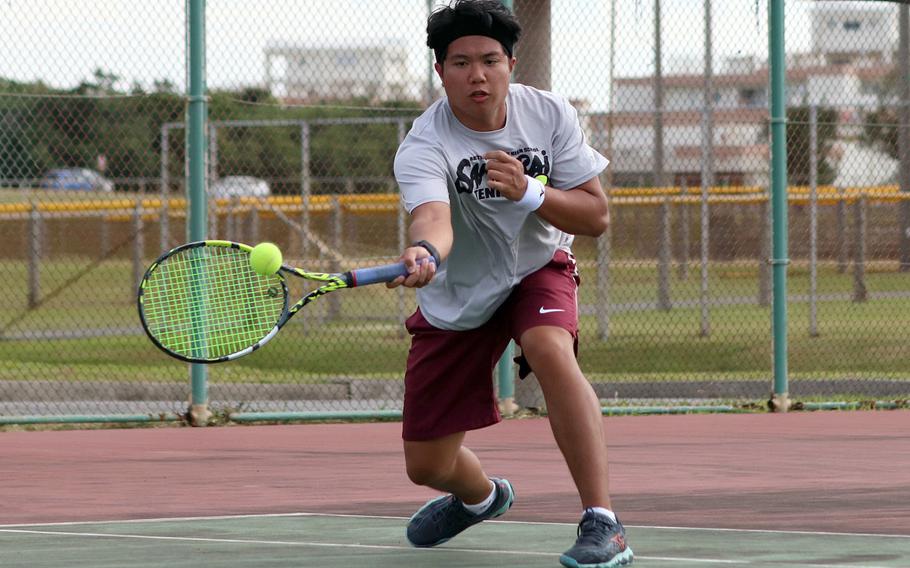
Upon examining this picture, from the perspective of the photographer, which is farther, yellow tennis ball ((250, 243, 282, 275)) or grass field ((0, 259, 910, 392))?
grass field ((0, 259, 910, 392))

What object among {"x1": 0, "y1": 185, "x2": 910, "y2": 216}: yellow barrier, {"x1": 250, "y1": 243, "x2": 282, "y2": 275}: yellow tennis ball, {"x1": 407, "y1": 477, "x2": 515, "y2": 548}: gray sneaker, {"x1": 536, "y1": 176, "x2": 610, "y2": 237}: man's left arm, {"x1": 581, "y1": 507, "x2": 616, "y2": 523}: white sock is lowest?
{"x1": 407, "y1": 477, "x2": 515, "y2": 548}: gray sneaker

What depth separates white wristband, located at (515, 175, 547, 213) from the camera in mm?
4230

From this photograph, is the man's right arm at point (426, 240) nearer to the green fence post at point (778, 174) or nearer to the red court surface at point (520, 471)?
the red court surface at point (520, 471)

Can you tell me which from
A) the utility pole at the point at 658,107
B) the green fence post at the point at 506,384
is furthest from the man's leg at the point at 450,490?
the utility pole at the point at 658,107

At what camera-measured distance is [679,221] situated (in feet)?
48.7

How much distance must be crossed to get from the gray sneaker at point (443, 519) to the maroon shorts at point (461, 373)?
27 cm

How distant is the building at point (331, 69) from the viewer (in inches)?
400

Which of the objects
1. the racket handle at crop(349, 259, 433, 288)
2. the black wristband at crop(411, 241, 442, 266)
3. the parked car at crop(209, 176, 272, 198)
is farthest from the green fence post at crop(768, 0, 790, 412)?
the parked car at crop(209, 176, 272, 198)

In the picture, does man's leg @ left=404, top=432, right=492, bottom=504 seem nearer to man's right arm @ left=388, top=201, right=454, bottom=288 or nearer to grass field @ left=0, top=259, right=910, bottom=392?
man's right arm @ left=388, top=201, right=454, bottom=288

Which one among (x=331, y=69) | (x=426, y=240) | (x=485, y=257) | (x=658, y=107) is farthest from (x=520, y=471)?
(x=658, y=107)

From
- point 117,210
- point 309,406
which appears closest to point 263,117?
point 117,210

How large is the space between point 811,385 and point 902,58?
8.43ft

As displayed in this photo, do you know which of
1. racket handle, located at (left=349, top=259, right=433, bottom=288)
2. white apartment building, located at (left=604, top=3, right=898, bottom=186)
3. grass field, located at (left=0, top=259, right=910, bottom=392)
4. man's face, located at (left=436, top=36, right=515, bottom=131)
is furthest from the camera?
grass field, located at (left=0, top=259, right=910, bottom=392)

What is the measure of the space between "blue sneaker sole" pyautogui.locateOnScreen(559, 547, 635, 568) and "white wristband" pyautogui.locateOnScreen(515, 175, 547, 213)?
0.94 meters
